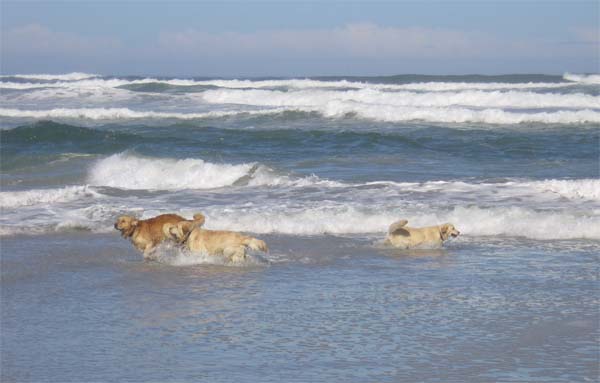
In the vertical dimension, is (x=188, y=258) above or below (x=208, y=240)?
below

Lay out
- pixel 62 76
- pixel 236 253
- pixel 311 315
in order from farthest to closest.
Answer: pixel 62 76 → pixel 236 253 → pixel 311 315

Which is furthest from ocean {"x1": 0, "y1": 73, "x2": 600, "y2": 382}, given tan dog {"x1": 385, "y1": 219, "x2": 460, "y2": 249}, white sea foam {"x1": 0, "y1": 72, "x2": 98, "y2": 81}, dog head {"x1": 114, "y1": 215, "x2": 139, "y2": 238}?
white sea foam {"x1": 0, "y1": 72, "x2": 98, "y2": 81}

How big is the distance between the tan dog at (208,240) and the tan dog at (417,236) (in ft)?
4.44

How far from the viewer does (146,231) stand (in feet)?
29.2

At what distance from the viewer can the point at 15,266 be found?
8.73 meters

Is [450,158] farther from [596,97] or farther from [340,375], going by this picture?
[596,97]

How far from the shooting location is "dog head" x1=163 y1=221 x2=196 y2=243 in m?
8.64

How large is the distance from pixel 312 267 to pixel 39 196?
5.53 metres

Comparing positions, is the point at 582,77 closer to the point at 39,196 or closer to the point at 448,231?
the point at 39,196

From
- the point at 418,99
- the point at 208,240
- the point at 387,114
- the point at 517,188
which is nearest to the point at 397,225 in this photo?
the point at 208,240

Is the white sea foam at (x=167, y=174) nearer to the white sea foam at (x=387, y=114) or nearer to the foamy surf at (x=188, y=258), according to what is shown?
the foamy surf at (x=188, y=258)

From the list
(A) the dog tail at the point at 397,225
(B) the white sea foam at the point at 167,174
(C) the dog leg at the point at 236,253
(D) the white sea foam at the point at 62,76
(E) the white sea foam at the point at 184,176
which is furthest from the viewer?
(D) the white sea foam at the point at 62,76

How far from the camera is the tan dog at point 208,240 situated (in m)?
8.52

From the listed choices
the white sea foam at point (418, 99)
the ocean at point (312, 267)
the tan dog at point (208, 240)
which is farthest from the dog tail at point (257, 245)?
the white sea foam at point (418, 99)
